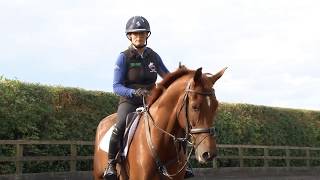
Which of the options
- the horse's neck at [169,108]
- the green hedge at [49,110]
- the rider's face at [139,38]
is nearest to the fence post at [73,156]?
the green hedge at [49,110]

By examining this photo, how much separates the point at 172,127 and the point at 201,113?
719mm

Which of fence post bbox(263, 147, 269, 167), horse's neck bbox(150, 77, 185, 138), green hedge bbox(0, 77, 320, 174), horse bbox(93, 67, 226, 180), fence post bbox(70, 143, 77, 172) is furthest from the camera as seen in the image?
fence post bbox(263, 147, 269, 167)

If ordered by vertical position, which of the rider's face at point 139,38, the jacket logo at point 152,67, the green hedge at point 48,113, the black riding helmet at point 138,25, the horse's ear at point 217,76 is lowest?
the green hedge at point 48,113

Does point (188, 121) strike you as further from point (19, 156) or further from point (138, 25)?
point (19, 156)

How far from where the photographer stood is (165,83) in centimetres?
705

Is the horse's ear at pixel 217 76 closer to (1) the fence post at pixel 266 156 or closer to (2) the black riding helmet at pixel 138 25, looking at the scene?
(2) the black riding helmet at pixel 138 25

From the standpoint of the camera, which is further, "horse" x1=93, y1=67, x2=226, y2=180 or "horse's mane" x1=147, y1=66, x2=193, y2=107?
"horse's mane" x1=147, y1=66, x2=193, y2=107

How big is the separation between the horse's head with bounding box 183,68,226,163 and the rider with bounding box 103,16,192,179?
46.5 inches

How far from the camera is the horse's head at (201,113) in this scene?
235 inches

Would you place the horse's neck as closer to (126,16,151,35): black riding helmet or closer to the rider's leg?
the rider's leg

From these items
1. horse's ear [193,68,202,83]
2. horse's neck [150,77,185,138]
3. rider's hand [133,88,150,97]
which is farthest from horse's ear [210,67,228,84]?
rider's hand [133,88,150,97]

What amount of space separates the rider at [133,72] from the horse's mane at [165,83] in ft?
0.80

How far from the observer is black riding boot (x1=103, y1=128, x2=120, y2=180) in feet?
24.2

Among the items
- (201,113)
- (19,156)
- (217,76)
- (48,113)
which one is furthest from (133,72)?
(48,113)
